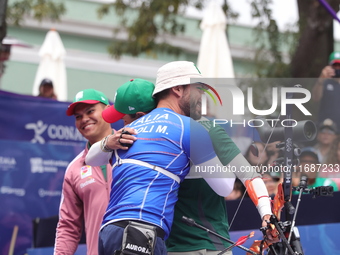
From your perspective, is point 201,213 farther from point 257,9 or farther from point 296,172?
point 257,9

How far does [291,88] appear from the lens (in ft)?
14.4

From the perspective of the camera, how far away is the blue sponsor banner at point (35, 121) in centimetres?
884

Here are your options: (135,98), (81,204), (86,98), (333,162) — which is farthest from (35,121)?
(333,162)

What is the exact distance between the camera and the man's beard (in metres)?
4.33

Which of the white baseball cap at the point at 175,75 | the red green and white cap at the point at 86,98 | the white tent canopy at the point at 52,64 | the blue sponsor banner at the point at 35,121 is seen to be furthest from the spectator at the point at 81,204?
the white tent canopy at the point at 52,64

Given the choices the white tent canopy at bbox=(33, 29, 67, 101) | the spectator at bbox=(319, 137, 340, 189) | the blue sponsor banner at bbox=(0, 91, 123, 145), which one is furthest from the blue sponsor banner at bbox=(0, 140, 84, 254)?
the white tent canopy at bbox=(33, 29, 67, 101)

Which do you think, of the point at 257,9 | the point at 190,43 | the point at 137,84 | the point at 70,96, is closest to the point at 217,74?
the point at 257,9

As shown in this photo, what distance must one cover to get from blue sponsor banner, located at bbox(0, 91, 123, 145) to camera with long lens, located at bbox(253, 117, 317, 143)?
461 centimetres

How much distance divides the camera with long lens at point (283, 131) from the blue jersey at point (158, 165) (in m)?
0.36

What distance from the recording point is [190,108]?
4.35 metres

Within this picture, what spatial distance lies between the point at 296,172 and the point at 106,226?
46.0 inches

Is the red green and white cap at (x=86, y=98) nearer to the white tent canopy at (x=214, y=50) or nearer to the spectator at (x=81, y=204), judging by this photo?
the spectator at (x=81, y=204)

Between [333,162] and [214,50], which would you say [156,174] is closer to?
[333,162]

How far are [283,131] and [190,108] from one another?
0.56 m
